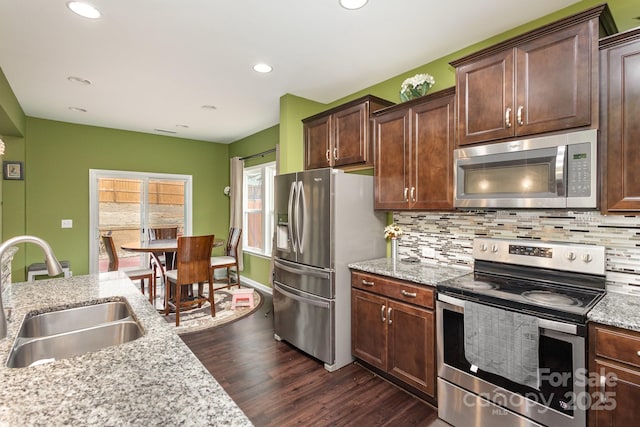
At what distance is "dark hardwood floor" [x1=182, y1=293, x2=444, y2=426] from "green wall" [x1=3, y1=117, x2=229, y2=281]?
115 inches

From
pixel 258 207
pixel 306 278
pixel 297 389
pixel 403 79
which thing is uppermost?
pixel 403 79

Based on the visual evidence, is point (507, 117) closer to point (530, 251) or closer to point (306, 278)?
point (530, 251)

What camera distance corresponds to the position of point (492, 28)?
7.63ft

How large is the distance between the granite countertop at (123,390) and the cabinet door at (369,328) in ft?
5.57

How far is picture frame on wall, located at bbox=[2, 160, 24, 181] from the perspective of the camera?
13.6ft

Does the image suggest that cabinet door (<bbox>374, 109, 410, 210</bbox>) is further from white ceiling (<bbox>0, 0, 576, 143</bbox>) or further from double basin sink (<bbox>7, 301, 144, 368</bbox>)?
double basin sink (<bbox>7, 301, 144, 368</bbox>)

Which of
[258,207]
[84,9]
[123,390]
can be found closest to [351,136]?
[84,9]

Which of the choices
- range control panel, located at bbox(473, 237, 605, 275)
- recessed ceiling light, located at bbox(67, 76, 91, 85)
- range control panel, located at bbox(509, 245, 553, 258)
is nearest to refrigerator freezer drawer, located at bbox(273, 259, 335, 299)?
range control panel, located at bbox(473, 237, 605, 275)

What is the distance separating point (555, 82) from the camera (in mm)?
1779

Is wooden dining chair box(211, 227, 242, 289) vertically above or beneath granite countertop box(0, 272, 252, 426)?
beneath

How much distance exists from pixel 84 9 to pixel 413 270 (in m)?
2.94

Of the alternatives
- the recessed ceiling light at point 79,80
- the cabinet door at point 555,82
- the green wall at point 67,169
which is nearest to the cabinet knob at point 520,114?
the cabinet door at point 555,82

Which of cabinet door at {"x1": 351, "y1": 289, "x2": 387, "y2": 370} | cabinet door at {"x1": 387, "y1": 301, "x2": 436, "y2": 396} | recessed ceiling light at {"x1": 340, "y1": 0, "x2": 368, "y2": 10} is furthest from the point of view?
cabinet door at {"x1": 351, "y1": 289, "x2": 387, "y2": 370}

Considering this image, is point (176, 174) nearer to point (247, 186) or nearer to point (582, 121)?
point (247, 186)
